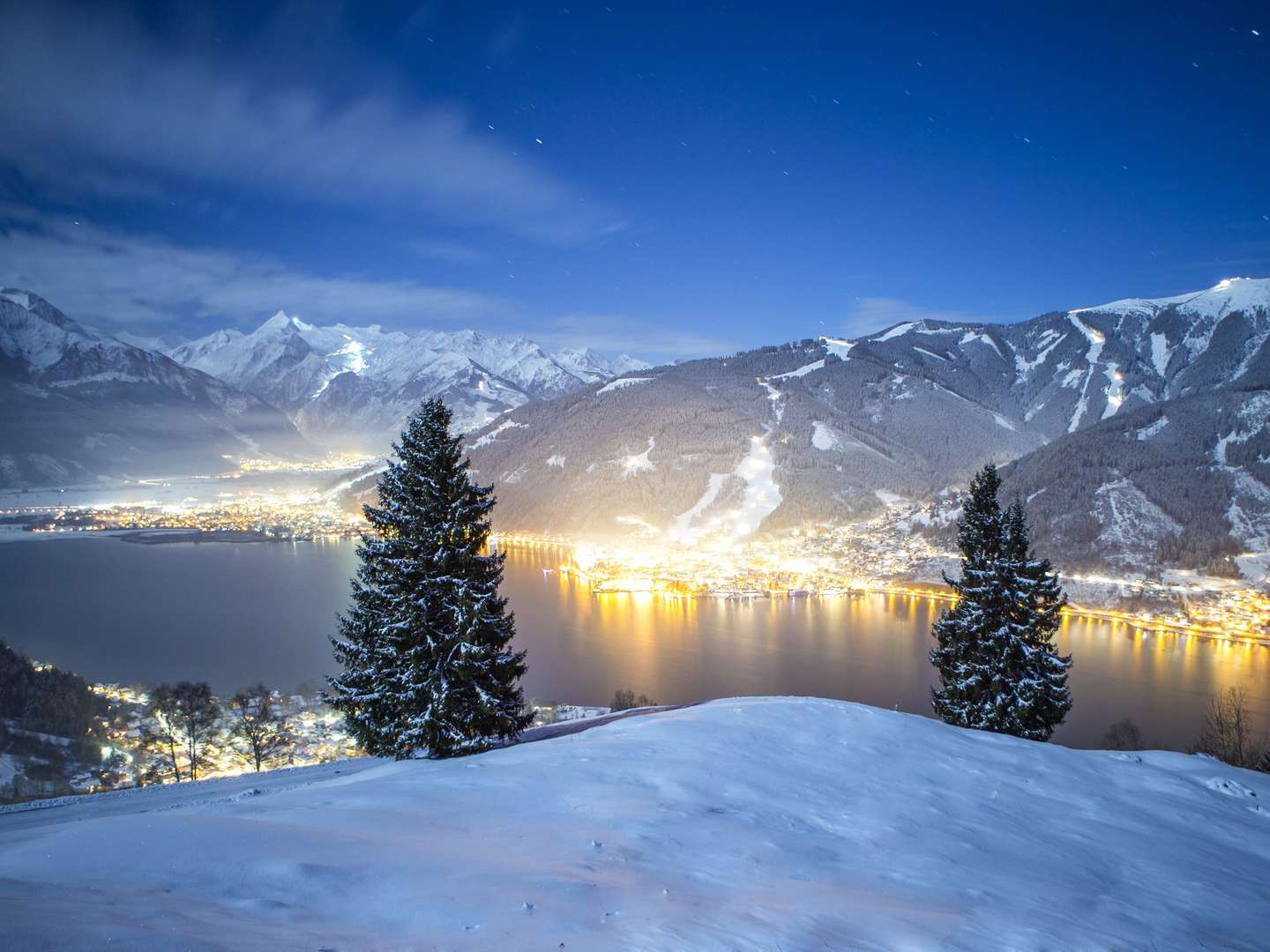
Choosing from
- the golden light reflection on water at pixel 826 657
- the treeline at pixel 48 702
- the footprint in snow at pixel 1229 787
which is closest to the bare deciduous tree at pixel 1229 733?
the golden light reflection on water at pixel 826 657

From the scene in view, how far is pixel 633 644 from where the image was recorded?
5394 centimetres

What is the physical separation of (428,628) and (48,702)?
3384cm

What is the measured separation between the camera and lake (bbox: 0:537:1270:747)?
42188mm

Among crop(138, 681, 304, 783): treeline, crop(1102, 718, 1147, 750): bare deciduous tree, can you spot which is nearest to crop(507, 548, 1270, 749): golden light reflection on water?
crop(1102, 718, 1147, 750): bare deciduous tree

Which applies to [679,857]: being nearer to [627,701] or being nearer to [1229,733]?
[627,701]

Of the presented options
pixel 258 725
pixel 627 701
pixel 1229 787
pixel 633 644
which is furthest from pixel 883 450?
pixel 1229 787

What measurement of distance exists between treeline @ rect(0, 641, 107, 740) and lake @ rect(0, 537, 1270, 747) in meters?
8.44

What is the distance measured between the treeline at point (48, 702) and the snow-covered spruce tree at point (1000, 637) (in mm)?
37216

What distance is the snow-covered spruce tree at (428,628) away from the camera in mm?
11516

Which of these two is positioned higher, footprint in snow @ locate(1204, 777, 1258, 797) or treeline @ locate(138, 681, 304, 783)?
footprint in snow @ locate(1204, 777, 1258, 797)

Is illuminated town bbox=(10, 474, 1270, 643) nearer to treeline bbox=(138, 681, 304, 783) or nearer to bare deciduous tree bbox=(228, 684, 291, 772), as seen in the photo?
bare deciduous tree bbox=(228, 684, 291, 772)

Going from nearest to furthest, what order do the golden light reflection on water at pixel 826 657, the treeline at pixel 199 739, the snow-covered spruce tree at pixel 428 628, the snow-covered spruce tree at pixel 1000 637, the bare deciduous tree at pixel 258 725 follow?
1. the snow-covered spruce tree at pixel 428 628
2. the snow-covered spruce tree at pixel 1000 637
3. the treeline at pixel 199 739
4. the bare deciduous tree at pixel 258 725
5. the golden light reflection on water at pixel 826 657

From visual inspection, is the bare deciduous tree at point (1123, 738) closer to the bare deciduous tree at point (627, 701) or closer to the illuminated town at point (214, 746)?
the bare deciduous tree at point (627, 701)

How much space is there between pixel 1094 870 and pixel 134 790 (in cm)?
1291
